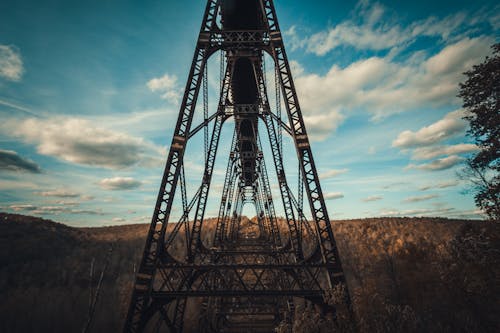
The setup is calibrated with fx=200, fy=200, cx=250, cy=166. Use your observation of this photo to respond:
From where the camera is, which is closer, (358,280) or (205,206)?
(205,206)

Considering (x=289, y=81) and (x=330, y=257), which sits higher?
(x=289, y=81)

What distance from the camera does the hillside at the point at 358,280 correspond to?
9.44m

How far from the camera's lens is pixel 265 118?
38.8ft

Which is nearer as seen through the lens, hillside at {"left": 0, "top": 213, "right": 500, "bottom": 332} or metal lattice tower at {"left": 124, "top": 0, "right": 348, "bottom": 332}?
metal lattice tower at {"left": 124, "top": 0, "right": 348, "bottom": 332}

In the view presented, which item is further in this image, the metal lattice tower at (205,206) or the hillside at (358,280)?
the hillside at (358,280)

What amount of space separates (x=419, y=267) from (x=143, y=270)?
3438 centimetres

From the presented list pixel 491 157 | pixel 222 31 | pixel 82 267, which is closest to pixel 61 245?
pixel 82 267

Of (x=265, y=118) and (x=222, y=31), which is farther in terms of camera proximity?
(x=265, y=118)

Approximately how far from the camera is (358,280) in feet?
97.2

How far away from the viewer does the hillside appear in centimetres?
944

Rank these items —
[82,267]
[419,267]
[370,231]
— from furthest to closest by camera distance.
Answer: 1. [370,231]
2. [82,267]
3. [419,267]

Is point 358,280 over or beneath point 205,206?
beneath

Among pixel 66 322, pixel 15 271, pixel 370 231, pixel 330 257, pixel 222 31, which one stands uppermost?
pixel 222 31

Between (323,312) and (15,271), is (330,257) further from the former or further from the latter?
(15,271)
